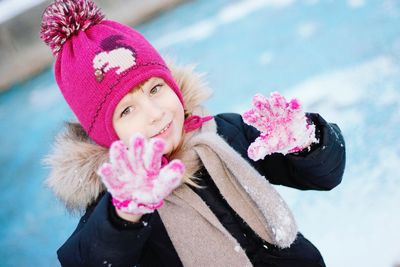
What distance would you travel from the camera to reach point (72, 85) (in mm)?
886

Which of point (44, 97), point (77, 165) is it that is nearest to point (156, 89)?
point (77, 165)

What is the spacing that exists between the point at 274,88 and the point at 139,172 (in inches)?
63.2

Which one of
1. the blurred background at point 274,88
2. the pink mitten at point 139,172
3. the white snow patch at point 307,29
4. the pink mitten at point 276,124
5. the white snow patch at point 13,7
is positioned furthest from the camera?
the white snow patch at point 13,7

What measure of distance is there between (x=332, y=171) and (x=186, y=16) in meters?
2.50

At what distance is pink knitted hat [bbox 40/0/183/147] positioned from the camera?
850mm

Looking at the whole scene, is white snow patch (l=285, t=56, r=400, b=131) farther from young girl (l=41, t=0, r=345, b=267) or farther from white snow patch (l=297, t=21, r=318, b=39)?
young girl (l=41, t=0, r=345, b=267)

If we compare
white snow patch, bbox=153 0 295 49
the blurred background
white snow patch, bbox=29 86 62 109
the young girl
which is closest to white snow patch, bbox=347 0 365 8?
the blurred background

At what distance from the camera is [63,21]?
92 centimetres

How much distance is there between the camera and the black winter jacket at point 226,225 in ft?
2.33

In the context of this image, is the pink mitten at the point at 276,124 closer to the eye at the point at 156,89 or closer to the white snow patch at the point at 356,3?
the eye at the point at 156,89

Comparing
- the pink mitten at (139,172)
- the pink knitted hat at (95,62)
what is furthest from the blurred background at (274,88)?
the pink mitten at (139,172)

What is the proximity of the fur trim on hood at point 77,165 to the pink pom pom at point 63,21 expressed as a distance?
0.21m

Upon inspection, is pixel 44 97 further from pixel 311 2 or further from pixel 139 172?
pixel 139 172

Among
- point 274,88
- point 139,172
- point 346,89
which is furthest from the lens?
point 274,88
